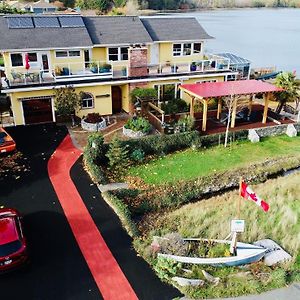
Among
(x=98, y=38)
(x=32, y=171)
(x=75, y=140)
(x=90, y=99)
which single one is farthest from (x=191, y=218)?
(x=98, y=38)

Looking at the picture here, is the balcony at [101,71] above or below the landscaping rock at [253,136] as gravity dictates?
above

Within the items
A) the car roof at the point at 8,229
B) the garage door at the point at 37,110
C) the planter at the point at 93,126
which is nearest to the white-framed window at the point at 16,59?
the garage door at the point at 37,110

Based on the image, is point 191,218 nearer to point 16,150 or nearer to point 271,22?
point 16,150

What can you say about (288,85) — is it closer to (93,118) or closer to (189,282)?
(93,118)

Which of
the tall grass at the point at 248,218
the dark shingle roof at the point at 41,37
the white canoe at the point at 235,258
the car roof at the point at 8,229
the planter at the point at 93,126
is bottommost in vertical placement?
the tall grass at the point at 248,218

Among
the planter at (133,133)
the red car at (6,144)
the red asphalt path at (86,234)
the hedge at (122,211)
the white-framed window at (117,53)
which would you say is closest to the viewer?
the red asphalt path at (86,234)

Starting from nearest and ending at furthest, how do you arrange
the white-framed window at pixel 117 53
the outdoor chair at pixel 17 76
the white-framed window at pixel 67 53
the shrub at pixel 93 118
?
the outdoor chair at pixel 17 76, the shrub at pixel 93 118, the white-framed window at pixel 67 53, the white-framed window at pixel 117 53

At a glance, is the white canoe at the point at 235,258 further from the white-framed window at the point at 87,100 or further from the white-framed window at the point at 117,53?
the white-framed window at the point at 117,53

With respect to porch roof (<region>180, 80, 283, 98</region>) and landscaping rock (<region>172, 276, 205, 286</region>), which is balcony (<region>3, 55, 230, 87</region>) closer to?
porch roof (<region>180, 80, 283, 98</region>)
